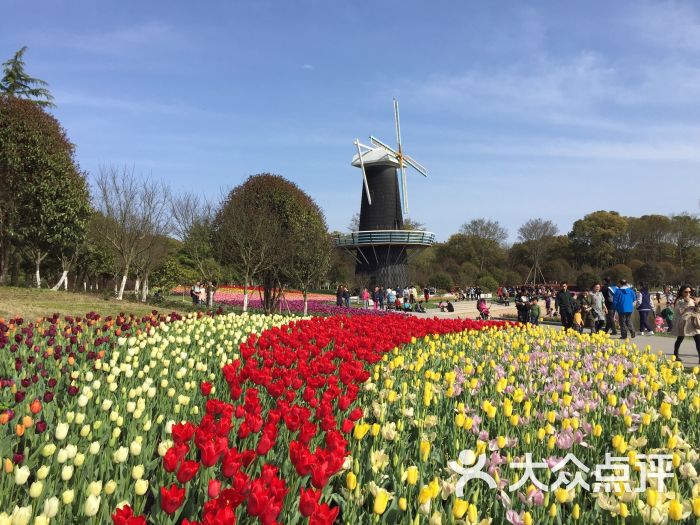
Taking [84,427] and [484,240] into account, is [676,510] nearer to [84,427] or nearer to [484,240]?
[84,427]

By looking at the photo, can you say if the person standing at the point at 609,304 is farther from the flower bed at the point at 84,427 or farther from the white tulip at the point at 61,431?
the white tulip at the point at 61,431

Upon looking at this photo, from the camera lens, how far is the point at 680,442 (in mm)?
3258

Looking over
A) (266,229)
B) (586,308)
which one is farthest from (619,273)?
(266,229)

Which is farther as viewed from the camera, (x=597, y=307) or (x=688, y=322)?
(x=597, y=307)

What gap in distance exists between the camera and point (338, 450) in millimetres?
2453

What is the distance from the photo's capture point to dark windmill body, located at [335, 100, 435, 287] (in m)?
43.2

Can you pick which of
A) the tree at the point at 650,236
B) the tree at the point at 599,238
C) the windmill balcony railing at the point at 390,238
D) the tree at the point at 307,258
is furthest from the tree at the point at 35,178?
the tree at the point at 650,236

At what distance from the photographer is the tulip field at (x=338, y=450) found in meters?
2.29

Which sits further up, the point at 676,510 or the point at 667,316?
the point at 667,316

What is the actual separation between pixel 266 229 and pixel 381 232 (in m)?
25.1

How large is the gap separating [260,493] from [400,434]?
174 cm

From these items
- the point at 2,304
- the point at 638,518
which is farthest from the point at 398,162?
the point at 638,518

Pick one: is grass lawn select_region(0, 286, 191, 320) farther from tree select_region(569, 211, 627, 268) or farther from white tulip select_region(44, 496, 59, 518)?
tree select_region(569, 211, 627, 268)

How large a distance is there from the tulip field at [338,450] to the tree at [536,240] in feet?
223
